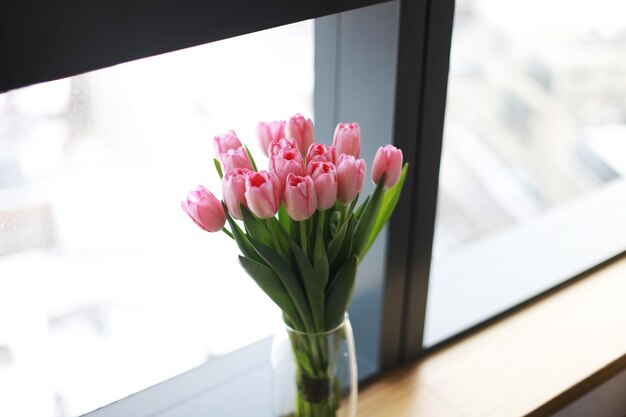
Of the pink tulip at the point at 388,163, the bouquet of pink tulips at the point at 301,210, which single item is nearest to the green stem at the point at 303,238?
the bouquet of pink tulips at the point at 301,210

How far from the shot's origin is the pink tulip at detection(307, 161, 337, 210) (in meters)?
0.86

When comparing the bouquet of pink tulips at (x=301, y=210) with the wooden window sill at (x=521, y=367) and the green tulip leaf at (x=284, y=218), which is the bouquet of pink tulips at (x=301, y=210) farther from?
the wooden window sill at (x=521, y=367)

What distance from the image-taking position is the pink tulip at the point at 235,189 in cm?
85

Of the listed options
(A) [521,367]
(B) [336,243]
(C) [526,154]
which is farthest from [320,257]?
(C) [526,154]

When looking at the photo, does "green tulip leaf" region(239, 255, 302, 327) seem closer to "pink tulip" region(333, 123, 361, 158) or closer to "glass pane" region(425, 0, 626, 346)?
"pink tulip" region(333, 123, 361, 158)

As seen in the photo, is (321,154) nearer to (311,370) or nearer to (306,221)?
(306,221)

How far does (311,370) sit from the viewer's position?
3.38 ft

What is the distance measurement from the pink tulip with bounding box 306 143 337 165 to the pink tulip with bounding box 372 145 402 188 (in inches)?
2.2

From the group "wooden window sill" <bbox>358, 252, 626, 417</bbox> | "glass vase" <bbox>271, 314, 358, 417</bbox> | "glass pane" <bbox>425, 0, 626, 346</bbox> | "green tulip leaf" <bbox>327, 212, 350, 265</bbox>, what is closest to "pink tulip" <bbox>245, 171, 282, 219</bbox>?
"green tulip leaf" <bbox>327, 212, 350, 265</bbox>

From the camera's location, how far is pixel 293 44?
1.17m

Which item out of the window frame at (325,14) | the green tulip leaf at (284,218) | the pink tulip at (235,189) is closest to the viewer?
the window frame at (325,14)

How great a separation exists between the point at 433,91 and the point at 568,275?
606 mm

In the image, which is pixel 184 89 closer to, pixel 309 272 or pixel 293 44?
pixel 293 44

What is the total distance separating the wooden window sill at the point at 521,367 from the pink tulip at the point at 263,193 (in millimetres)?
520
